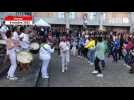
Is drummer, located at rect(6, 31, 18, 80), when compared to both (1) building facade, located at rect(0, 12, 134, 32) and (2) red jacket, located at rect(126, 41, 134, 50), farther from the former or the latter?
(1) building facade, located at rect(0, 12, 134, 32)

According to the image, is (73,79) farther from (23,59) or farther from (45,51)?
(23,59)

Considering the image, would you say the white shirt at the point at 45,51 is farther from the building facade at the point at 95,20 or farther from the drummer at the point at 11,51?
the building facade at the point at 95,20

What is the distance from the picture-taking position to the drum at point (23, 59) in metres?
14.5

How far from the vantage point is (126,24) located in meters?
48.8

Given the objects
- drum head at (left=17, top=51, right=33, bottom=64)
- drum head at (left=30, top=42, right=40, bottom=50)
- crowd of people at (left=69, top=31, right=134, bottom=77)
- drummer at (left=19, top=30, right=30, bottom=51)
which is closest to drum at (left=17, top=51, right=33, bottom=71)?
drum head at (left=17, top=51, right=33, bottom=64)

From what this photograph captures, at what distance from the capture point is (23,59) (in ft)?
48.7

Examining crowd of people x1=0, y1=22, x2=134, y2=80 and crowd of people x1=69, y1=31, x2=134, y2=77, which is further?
crowd of people x1=69, y1=31, x2=134, y2=77

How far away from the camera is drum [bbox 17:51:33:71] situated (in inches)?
571

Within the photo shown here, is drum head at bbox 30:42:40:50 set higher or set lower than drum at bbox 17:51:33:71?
higher
